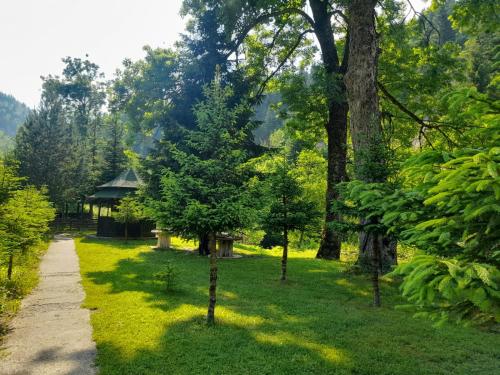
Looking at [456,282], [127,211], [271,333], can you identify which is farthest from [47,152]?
[456,282]

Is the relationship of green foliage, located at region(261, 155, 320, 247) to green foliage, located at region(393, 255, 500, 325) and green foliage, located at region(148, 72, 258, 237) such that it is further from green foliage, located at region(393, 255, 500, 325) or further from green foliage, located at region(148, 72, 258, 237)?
green foliage, located at region(393, 255, 500, 325)

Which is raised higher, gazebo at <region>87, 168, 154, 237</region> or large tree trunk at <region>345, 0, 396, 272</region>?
large tree trunk at <region>345, 0, 396, 272</region>

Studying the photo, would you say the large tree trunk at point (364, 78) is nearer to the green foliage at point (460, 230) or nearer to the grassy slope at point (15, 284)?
the green foliage at point (460, 230)

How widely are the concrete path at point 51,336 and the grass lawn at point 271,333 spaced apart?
0.33 m

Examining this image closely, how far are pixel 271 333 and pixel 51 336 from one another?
4.71m

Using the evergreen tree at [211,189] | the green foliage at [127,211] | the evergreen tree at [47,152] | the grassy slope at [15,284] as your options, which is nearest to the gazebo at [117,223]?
the green foliage at [127,211]

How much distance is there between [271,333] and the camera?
770cm

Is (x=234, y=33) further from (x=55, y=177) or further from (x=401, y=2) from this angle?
(x=55, y=177)

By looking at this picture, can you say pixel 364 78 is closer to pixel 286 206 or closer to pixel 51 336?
pixel 286 206

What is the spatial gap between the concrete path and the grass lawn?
33 cm

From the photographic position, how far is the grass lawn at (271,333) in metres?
6.19

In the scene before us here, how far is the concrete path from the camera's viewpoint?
6.18 meters

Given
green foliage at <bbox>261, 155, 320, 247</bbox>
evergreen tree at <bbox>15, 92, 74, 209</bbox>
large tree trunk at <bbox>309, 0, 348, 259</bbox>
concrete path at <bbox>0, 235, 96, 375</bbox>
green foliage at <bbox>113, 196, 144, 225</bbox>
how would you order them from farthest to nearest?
evergreen tree at <bbox>15, 92, 74, 209</bbox> → green foliage at <bbox>113, 196, 144, 225</bbox> → large tree trunk at <bbox>309, 0, 348, 259</bbox> → green foliage at <bbox>261, 155, 320, 247</bbox> → concrete path at <bbox>0, 235, 96, 375</bbox>

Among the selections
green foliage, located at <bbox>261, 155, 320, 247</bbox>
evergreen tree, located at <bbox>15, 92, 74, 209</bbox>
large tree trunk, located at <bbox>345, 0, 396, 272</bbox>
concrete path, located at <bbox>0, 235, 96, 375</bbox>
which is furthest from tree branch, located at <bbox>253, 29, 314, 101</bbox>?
evergreen tree, located at <bbox>15, 92, 74, 209</bbox>
